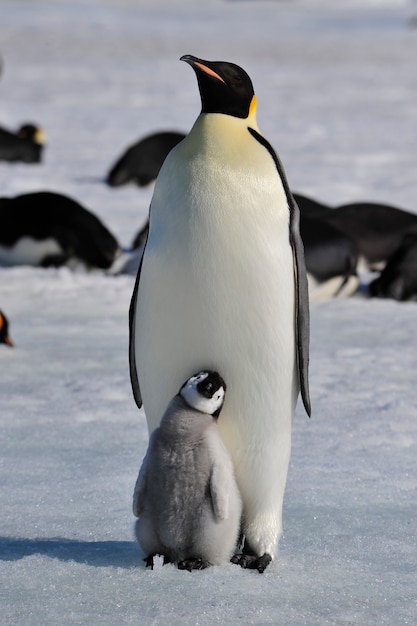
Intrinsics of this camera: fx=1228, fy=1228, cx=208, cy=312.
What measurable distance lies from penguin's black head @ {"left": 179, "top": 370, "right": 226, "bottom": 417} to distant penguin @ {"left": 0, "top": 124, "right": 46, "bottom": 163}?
27.2 feet

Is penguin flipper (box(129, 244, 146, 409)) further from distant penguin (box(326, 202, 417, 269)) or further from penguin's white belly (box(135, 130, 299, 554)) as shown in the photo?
distant penguin (box(326, 202, 417, 269))

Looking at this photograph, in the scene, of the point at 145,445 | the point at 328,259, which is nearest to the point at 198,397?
the point at 145,445

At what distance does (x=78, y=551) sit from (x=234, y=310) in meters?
0.63

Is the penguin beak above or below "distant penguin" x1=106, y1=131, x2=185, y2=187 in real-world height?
above

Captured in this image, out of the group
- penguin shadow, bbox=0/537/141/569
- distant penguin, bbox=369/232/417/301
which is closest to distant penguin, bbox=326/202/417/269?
distant penguin, bbox=369/232/417/301

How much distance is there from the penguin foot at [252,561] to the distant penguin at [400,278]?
368 centimetres

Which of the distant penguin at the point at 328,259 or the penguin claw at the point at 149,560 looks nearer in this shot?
the penguin claw at the point at 149,560

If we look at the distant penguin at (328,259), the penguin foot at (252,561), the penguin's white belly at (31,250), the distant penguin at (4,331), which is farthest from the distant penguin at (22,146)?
the penguin foot at (252,561)

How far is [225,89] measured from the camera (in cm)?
270

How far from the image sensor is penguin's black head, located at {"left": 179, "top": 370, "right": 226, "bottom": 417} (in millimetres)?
2539

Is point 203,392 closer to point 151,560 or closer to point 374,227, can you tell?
point 151,560

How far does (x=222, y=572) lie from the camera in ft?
8.51

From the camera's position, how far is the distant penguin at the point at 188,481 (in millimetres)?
2525

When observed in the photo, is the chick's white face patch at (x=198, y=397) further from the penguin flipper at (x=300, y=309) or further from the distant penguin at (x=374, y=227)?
the distant penguin at (x=374, y=227)
